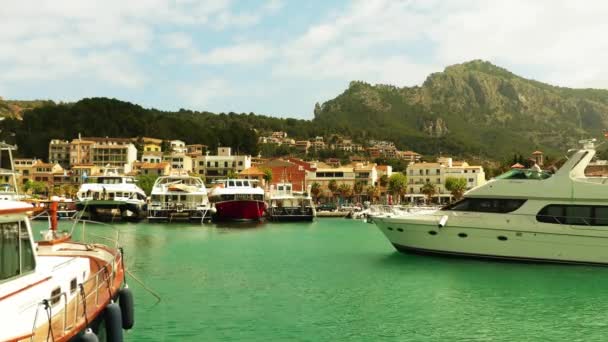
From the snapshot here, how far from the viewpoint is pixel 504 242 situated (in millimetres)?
26359

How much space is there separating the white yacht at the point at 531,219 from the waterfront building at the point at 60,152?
97.4 meters

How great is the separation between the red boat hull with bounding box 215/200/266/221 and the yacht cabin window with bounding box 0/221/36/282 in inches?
1945

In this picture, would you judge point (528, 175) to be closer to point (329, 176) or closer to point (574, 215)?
point (574, 215)

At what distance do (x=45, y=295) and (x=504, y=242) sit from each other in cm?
2048

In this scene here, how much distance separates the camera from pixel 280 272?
2664 cm

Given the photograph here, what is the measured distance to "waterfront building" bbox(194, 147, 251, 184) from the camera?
107312 millimetres

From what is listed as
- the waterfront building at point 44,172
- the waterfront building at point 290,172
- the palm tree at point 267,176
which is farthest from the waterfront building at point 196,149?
the waterfront building at point 44,172

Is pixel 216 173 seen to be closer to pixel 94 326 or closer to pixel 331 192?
pixel 331 192

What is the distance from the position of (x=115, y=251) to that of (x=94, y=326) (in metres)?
4.69

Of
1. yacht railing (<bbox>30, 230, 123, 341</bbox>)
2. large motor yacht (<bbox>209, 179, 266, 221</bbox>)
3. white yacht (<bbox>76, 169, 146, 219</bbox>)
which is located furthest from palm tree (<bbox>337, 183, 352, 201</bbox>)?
yacht railing (<bbox>30, 230, 123, 341</bbox>)

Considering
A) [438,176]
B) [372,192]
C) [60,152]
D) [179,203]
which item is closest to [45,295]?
[179,203]

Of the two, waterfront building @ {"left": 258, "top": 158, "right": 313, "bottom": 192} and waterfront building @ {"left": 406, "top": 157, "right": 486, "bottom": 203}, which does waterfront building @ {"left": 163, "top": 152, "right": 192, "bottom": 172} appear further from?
waterfront building @ {"left": 406, "top": 157, "right": 486, "bottom": 203}

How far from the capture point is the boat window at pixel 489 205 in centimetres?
2620

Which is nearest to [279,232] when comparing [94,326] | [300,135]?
[94,326]
